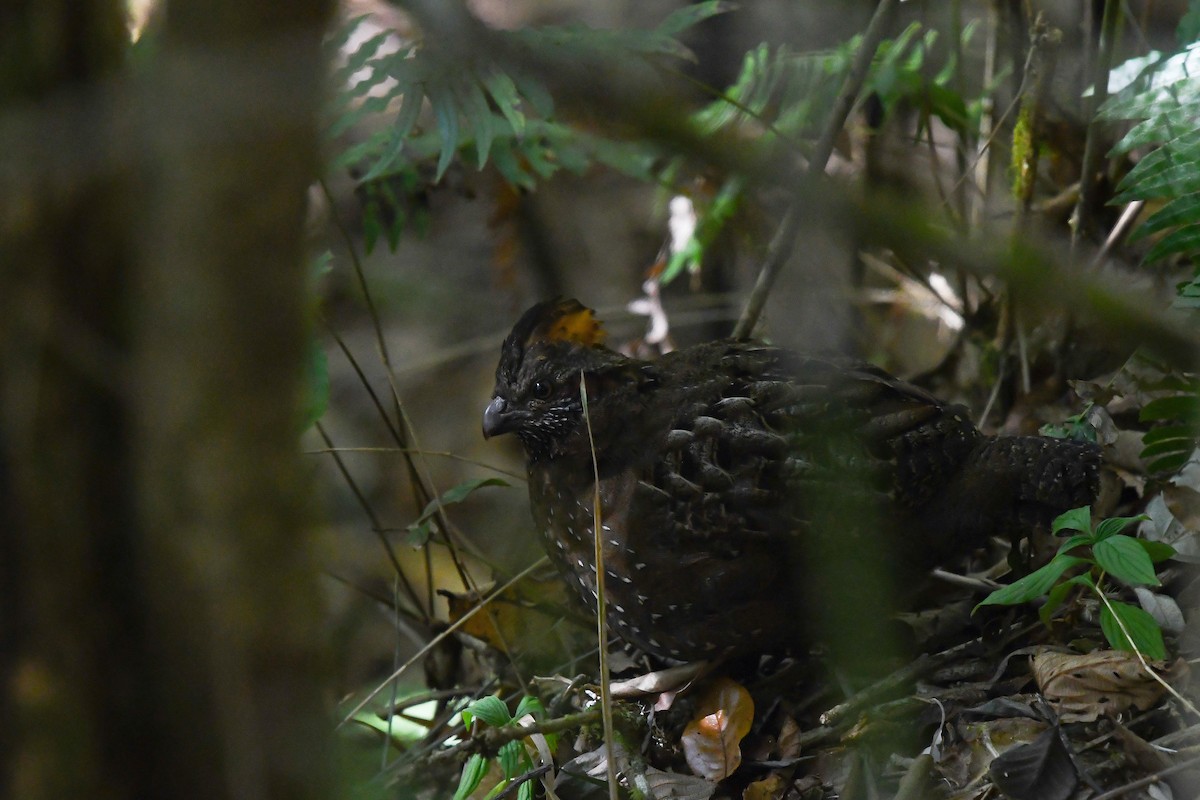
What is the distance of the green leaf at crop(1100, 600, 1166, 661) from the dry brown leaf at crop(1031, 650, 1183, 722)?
10 cm

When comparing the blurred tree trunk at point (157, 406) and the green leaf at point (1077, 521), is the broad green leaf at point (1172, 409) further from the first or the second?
the blurred tree trunk at point (157, 406)

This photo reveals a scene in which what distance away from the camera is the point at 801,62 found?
430cm

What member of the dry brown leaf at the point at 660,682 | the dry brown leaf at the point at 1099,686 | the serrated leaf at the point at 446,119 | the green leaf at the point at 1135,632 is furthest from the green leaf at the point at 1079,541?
the serrated leaf at the point at 446,119

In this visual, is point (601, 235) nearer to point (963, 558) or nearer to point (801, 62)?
point (801, 62)

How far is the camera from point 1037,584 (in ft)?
8.16

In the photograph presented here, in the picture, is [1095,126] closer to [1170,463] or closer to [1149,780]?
[1170,463]

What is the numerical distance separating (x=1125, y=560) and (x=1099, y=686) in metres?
0.38

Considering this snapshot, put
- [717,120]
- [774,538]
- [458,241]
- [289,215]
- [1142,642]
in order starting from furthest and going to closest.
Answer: [458,241] < [717,120] < [774,538] < [1142,642] < [289,215]

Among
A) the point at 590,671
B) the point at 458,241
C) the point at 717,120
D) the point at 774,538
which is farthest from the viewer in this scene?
the point at 458,241

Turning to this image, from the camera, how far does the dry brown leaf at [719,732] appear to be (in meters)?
2.93

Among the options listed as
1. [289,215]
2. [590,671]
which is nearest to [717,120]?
[590,671]

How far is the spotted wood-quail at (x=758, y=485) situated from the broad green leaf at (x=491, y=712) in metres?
0.59

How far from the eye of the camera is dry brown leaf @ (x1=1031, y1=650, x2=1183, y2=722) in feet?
8.38

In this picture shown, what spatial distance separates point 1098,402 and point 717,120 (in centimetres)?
182
